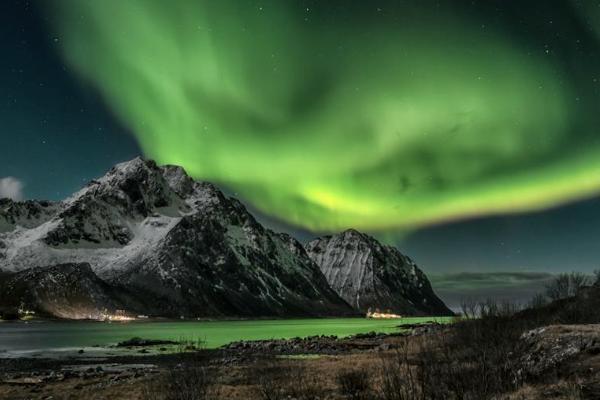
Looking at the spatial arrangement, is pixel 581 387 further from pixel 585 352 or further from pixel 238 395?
pixel 238 395

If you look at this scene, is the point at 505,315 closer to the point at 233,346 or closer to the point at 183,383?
the point at 183,383

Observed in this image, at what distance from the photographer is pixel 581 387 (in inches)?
679

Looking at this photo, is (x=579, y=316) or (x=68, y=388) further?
(x=579, y=316)

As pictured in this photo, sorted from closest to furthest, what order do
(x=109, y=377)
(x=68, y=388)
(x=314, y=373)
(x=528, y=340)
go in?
(x=528, y=340)
(x=68, y=388)
(x=314, y=373)
(x=109, y=377)

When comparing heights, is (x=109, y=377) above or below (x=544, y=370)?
below

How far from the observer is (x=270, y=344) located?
263ft

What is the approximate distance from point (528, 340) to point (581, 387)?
8981 mm

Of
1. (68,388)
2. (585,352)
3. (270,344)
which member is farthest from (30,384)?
(270,344)

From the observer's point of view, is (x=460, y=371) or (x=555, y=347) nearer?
(x=460, y=371)

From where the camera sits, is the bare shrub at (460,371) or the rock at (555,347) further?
the rock at (555,347)

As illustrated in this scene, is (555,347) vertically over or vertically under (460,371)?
over

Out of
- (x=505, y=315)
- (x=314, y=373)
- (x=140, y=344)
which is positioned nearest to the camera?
(x=314, y=373)

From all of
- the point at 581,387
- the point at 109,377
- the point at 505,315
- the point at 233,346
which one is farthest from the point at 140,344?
the point at 581,387

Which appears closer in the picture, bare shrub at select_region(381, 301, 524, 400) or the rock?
bare shrub at select_region(381, 301, 524, 400)
